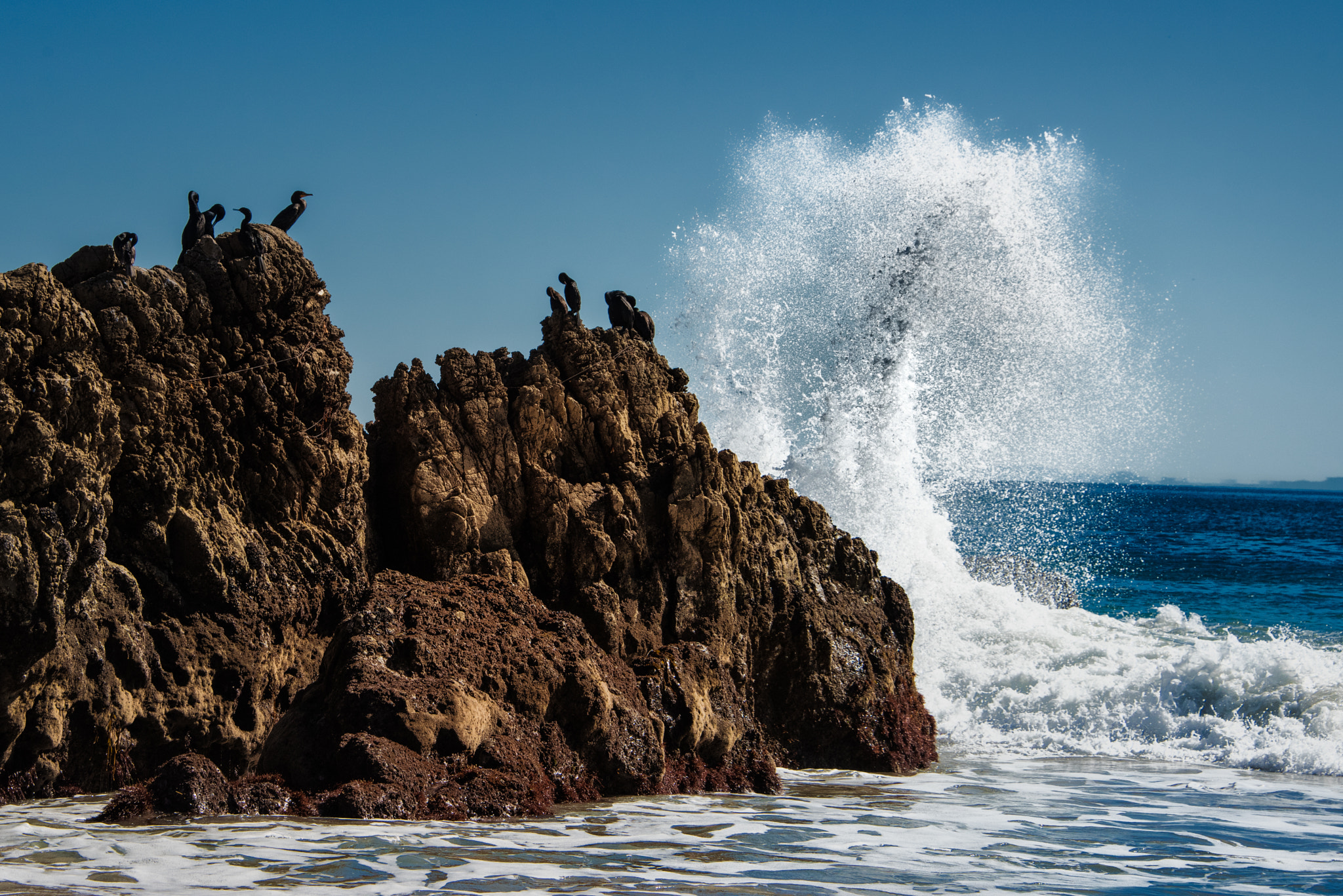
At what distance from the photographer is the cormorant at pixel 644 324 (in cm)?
872

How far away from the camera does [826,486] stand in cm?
1689

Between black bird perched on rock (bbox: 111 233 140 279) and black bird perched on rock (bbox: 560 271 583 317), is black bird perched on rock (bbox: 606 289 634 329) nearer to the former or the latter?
black bird perched on rock (bbox: 560 271 583 317)

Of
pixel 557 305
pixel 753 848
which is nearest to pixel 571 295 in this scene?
pixel 557 305

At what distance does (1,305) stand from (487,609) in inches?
119

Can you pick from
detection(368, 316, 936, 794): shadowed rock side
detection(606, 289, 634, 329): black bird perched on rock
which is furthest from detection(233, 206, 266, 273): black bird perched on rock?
detection(606, 289, 634, 329): black bird perched on rock

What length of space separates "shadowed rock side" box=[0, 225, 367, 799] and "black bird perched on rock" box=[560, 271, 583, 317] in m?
1.94

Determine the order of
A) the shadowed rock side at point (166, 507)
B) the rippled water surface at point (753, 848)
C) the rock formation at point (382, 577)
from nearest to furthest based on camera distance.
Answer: the rippled water surface at point (753, 848), the shadowed rock side at point (166, 507), the rock formation at point (382, 577)

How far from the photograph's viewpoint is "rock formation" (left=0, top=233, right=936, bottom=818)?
212 inches

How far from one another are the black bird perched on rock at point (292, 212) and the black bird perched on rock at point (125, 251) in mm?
1197

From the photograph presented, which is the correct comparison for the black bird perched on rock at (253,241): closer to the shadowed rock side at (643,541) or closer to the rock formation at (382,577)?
the rock formation at (382,577)

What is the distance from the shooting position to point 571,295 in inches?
332

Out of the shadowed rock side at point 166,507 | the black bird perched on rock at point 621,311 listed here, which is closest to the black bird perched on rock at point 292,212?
the shadowed rock side at point 166,507

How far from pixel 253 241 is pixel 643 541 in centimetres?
319

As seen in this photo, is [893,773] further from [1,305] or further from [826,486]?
[826,486]
